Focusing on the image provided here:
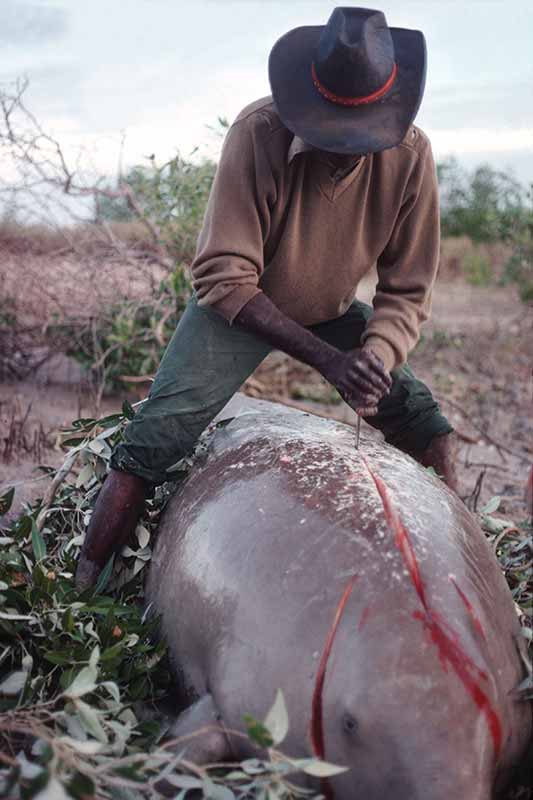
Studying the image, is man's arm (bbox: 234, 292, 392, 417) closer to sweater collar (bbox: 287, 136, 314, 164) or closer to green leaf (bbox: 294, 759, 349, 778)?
sweater collar (bbox: 287, 136, 314, 164)

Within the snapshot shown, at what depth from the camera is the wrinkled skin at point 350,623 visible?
190 centimetres

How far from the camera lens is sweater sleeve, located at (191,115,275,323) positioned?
290cm

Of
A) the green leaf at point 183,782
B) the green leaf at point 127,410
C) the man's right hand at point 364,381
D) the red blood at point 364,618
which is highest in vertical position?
the man's right hand at point 364,381

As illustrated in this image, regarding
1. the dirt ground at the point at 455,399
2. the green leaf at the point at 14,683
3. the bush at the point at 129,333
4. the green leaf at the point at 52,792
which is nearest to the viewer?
the green leaf at the point at 52,792

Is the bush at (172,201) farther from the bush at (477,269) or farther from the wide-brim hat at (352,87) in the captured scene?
the bush at (477,269)

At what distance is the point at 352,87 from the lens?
2691mm

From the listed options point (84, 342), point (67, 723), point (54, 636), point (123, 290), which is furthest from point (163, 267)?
point (67, 723)

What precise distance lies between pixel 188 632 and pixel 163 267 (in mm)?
4009

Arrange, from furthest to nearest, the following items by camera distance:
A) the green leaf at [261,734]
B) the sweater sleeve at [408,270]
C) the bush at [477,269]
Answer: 1. the bush at [477,269]
2. the sweater sleeve at [408,270]
3. the green leaf at [261,734]

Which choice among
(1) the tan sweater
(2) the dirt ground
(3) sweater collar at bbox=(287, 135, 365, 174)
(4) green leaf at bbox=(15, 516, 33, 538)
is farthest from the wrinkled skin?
(2) the dirt ground

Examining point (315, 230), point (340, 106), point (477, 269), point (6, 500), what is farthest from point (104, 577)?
point (477, 269)

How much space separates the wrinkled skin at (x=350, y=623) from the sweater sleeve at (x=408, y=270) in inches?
22.6

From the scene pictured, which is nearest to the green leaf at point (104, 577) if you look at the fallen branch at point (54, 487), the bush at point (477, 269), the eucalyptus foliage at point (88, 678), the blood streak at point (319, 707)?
the eucalyptus foliage at point (88, 678)

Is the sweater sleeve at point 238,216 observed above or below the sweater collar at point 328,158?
below
